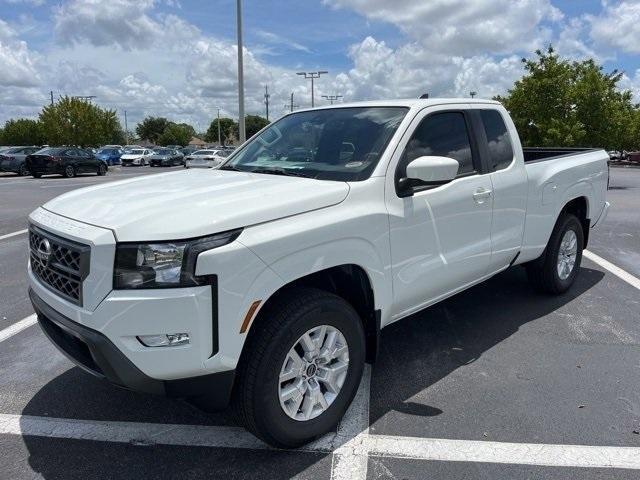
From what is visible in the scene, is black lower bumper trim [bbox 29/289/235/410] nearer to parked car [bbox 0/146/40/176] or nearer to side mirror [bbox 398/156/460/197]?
side mirror [bbox 398/156/460/197]

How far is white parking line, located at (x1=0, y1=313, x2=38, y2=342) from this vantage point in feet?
15.3

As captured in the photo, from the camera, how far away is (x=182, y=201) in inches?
110

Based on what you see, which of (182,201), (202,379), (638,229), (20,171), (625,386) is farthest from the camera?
(20,171)

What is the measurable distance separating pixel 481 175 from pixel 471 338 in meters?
1.37

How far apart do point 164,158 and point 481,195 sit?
43670 mm

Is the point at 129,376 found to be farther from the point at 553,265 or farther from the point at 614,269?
the point at 614,269

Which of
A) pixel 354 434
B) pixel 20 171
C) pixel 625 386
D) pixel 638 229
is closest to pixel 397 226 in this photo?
pixel 354 434

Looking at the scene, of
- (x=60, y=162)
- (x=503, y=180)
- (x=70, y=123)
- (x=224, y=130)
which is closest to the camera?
(x=503, y=180)

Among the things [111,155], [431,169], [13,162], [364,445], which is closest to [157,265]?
[364,445]

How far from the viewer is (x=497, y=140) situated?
4.52 meters

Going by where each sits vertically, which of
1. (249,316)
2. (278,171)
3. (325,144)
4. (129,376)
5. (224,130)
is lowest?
(129,376)

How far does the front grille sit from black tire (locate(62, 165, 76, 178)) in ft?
81.0

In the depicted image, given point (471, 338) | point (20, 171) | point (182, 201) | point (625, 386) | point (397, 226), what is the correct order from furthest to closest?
point (20, 171) → point (471, 338) → point (625, 386) → point (397, 226) → point (182, 201)

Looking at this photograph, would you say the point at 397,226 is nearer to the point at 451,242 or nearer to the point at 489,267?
Result: the point at 451,242
